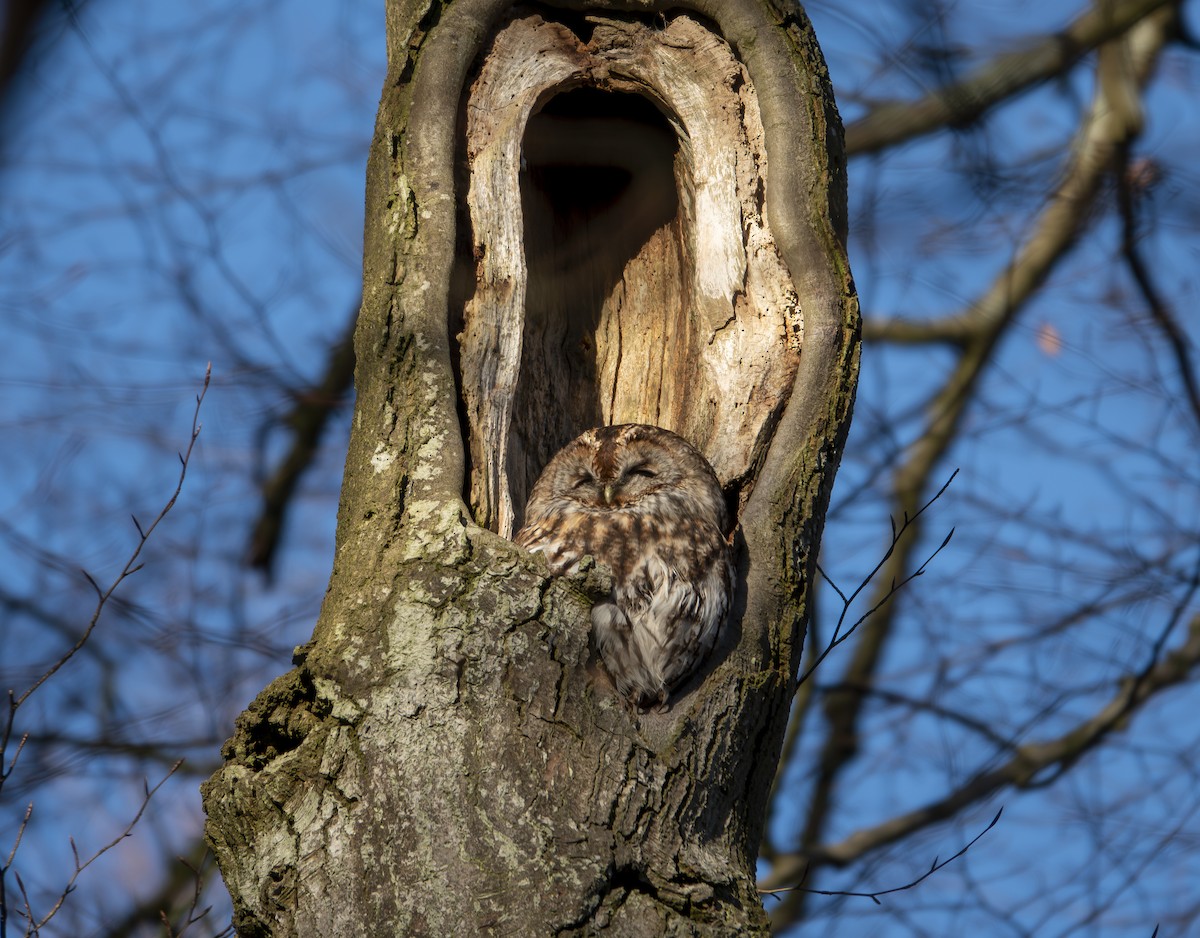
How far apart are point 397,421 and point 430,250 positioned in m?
0.43

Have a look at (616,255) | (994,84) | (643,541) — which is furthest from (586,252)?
(994,84)

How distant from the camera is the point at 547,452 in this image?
3.86 metres

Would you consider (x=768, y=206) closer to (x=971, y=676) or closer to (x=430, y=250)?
(x=430, y=250)

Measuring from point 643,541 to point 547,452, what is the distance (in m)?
0.69

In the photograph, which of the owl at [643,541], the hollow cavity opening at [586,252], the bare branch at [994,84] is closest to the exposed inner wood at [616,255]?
the hollow cavity opening at [586,252]

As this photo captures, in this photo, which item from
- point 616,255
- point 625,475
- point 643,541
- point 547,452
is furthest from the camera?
point 616,255

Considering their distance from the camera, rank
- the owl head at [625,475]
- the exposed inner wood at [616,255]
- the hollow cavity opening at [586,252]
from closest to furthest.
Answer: the exposed inner wood at [616,255] < the owl head at [625,475] < the hollow cavity opening at [586,252]

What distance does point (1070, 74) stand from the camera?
3.80 metres

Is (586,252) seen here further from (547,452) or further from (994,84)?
(994,84)

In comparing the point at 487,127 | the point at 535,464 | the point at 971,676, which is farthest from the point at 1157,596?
the point at 487,127

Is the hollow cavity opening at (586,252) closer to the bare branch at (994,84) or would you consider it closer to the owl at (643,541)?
the owl at (643,541)

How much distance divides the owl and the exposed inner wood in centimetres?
12

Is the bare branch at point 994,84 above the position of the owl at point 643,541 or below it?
above

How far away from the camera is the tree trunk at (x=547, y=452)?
7.36 ft
